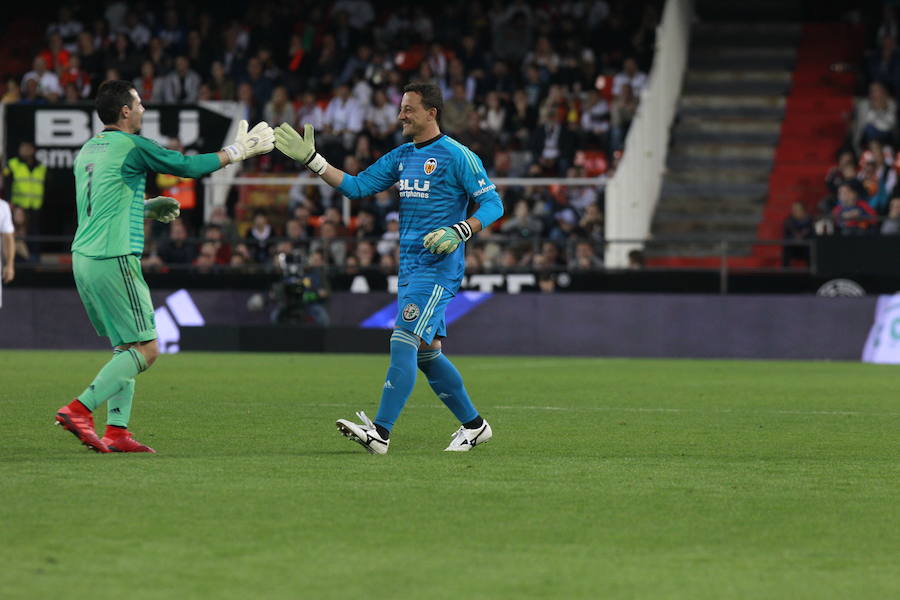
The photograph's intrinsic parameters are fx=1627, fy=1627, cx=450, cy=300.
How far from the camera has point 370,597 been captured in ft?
17.1

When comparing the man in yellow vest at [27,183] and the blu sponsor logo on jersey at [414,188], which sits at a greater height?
the blu sponsor logo on jersey at [414,188]

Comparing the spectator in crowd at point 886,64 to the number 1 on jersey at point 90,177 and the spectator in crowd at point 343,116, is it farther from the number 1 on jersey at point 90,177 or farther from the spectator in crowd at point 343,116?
the number 1 on jersey at point 90,177

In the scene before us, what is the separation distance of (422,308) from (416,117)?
1137mm

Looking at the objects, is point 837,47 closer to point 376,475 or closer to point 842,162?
point 842,162

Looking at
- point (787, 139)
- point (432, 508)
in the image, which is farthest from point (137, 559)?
point (787, 139)

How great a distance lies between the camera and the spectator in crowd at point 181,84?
28500 millimetres

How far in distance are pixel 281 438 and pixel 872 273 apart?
1345 cm

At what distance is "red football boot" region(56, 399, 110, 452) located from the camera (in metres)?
8.86

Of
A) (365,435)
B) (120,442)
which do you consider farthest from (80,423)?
(365,435)

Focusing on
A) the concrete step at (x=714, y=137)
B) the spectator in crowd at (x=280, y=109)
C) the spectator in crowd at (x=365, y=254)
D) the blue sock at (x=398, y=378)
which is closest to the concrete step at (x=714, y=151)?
the concrete step at (x=714, y=137)

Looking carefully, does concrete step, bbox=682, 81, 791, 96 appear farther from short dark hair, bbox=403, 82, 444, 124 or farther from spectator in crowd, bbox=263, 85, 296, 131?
short dark hair, bbox=403, 82, 444, 124

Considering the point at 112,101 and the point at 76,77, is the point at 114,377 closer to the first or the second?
the point at 112,101

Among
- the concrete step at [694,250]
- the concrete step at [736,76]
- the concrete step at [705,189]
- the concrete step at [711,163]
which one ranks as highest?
the concrete step at [736,76]

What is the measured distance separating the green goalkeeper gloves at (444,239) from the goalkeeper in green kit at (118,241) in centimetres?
117
